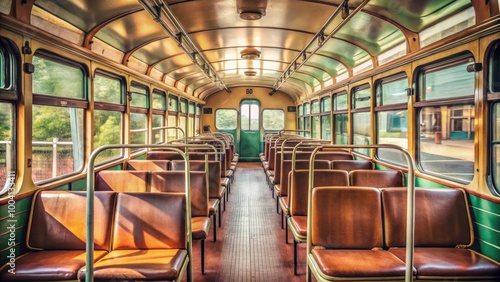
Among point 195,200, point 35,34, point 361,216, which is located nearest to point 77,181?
point 195,200

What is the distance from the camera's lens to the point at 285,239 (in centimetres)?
404

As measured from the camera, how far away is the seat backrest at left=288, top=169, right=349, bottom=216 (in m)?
3.40

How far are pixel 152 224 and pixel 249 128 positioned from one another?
9.87 m

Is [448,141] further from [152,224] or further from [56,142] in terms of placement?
[56,142]

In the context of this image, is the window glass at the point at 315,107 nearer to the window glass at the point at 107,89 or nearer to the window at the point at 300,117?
the window at the point at 300,117

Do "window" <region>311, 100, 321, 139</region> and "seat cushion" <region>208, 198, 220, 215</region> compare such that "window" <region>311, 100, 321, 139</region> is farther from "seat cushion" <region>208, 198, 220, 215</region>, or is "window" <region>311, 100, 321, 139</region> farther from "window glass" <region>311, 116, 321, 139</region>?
"seat cushion" <region>208, 198, 220, 215</region>

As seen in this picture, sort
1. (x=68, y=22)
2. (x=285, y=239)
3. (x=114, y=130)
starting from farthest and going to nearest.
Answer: (x=114, y=130)
(x=285, y=239)
(x=68, y=22)

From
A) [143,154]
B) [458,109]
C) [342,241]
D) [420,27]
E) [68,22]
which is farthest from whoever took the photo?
[143,154]

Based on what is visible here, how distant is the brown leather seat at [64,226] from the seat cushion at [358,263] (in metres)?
1.55

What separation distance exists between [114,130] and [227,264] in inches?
99.3

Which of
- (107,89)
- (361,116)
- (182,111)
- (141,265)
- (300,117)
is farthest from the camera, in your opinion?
(300,117)

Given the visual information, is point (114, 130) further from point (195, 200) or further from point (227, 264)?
point (227, 264)

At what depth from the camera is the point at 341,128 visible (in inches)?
261

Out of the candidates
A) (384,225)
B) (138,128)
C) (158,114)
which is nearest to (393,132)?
(384,225)
